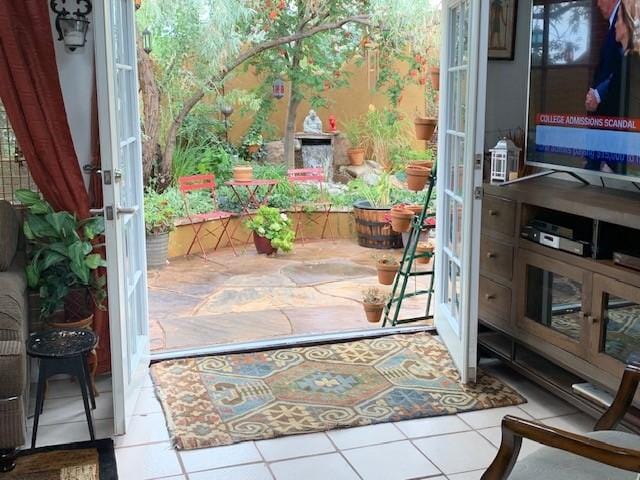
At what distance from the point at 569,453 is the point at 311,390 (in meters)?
1.63

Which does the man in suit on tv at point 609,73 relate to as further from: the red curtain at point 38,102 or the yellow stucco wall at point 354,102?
the yellow stucco wall at point 354,102

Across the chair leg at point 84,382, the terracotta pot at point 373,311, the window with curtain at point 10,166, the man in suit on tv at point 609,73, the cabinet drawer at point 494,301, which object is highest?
the man in suit on tv at point 609,73

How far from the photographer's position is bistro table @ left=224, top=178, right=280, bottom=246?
793 centimetres

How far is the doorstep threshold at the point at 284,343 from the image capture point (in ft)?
12.3

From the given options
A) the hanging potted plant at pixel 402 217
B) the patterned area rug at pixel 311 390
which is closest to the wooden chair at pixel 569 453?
the patterned area rug at pixel 311 390

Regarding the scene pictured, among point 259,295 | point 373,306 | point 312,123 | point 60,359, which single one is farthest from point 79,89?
point 312,123

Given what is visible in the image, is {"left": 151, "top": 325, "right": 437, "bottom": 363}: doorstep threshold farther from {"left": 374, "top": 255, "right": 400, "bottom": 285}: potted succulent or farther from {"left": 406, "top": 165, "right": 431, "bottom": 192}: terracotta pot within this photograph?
{"left": 374, "top": 255, "right": 400, "bottom": 285}: potted succulent

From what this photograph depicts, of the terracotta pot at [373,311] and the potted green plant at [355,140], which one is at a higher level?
the potted green plant at [355,140]

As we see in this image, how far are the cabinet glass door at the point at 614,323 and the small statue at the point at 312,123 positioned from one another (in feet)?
23.3

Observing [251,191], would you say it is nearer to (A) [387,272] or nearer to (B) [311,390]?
(A) [387,272]

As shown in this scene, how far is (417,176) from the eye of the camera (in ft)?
15.0

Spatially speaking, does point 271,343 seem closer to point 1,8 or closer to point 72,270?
point 72,270

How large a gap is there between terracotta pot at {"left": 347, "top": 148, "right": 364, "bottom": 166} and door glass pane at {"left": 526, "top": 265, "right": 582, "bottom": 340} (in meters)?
6.60

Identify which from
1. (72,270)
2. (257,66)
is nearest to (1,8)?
(72,270)
